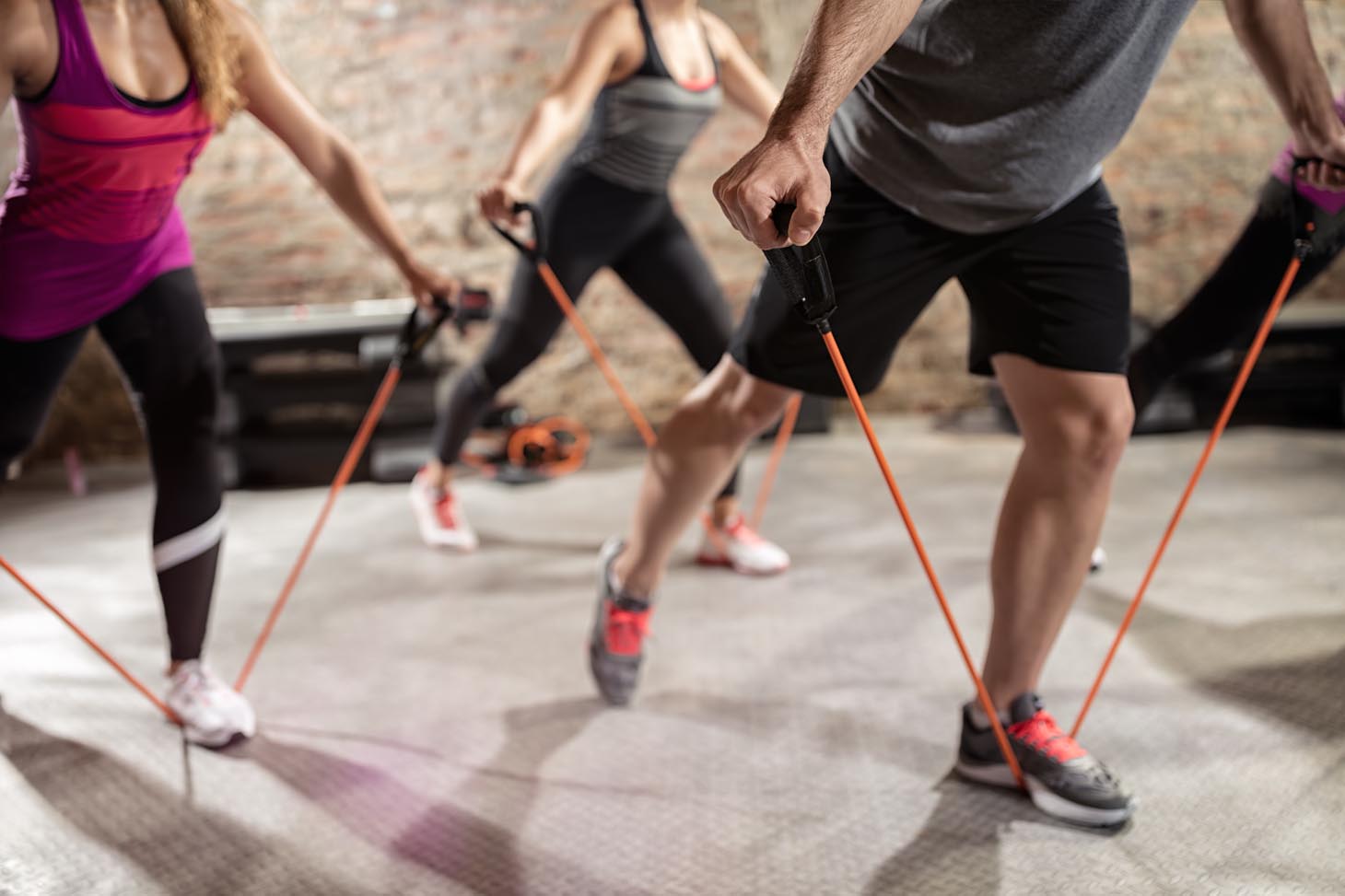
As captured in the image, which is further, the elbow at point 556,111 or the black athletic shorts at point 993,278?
the elbow at point 556,111

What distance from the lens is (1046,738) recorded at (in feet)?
4.97

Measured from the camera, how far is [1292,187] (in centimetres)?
168

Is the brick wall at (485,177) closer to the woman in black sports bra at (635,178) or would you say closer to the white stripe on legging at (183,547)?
the woman in black sports bra at (635,178)

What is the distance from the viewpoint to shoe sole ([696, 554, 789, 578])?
8.74ft

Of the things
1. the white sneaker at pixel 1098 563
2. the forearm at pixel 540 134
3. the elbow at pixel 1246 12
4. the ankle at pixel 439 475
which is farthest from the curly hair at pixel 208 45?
the white sneaker at pixel 1098 563

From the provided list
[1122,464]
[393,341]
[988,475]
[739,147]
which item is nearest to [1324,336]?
[1122,464]

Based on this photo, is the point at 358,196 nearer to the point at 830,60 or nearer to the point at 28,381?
the point at 28,381

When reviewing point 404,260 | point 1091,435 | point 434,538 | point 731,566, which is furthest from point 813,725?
point 434,538

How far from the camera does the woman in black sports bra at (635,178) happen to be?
234cm

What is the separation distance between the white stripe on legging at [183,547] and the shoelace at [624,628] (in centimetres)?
68

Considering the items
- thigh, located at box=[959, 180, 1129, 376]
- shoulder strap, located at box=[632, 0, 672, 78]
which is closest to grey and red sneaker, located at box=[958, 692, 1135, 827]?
thigh, located at box=[959, 180, 1129, 376]

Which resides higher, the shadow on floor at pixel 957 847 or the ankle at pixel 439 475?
the shadow on floor at pixel 957 847

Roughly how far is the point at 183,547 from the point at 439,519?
136 cm

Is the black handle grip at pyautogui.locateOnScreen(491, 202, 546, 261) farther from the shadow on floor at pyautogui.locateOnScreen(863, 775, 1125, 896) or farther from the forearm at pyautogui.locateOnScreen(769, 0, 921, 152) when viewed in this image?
the shadow on floor at pyautogui.locateOnScreen(863, 775, 1125, 896)
